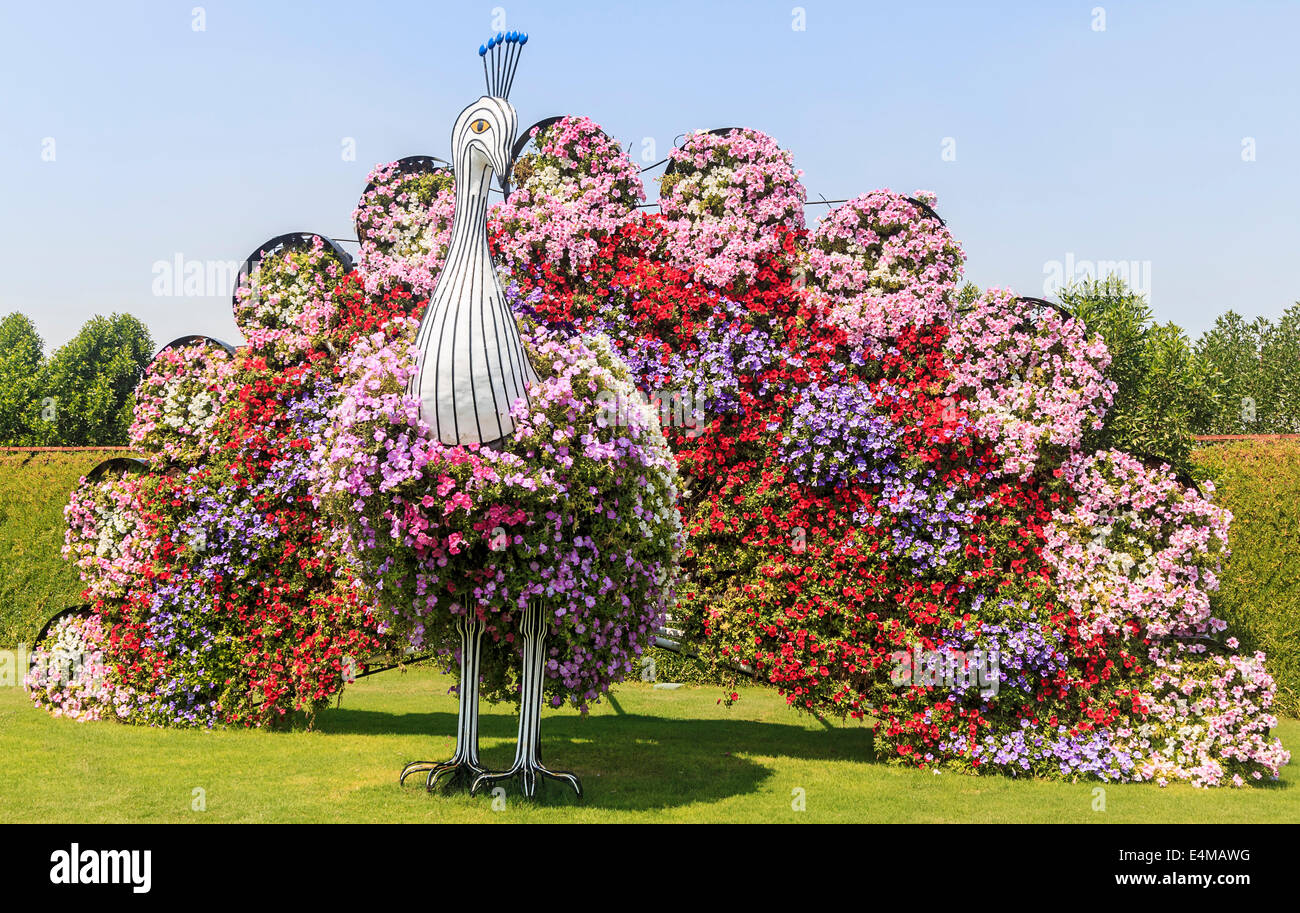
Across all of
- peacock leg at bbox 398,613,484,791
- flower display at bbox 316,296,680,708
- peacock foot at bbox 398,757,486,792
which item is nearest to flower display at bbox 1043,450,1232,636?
flower display at bbox 316,296,680,708

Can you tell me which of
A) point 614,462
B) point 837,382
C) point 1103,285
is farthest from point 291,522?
point 1103,285

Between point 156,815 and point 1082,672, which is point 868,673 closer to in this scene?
point 1082,672

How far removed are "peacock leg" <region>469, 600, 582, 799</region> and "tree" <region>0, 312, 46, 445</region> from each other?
148ft

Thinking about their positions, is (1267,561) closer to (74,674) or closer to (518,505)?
(518,505)

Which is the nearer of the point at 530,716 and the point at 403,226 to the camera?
the point at 530,716

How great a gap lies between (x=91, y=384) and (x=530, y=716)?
4772cm

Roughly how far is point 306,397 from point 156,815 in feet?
17.2

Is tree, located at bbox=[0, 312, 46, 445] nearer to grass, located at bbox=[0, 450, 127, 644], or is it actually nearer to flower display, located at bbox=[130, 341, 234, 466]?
grass, located at bbox=[0, 450, 127, 644]

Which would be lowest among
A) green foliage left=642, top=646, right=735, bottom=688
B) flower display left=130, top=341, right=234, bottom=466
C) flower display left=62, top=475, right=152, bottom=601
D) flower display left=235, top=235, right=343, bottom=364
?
green foliage left=642, top=646, right=735, bottom=688

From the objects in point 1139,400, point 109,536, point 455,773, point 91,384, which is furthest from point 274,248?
point 91,384

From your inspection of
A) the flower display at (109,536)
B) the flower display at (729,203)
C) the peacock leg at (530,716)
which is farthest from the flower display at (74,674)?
the flower display at (729,203)

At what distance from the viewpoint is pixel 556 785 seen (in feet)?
28.6

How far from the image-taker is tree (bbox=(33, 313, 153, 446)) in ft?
153

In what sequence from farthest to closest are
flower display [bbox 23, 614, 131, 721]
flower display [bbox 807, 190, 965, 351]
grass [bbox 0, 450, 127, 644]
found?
grass [bbox 0, 450, 127, 644], flower display [bbox 23, 614, 131, 721], flower display [bbox 807, 190, 965, 351]
